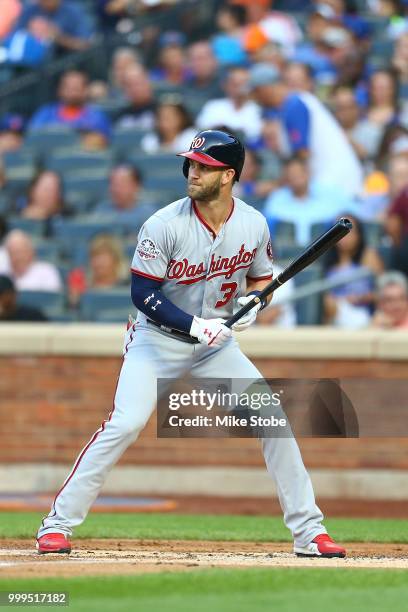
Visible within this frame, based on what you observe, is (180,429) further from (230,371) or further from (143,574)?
(143,574)

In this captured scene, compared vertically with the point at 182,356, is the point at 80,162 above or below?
above

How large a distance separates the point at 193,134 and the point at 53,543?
7.59m

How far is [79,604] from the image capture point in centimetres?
502

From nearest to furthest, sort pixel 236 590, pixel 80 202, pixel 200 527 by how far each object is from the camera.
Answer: pixel 236 590, pixel 200 527, pixel 80 202

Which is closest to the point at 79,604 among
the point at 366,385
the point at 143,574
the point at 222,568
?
the point at 143,574

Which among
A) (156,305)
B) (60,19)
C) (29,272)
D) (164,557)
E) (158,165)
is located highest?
(60,19)

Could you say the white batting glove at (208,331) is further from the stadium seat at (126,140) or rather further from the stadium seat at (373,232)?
the stadium seat at (126,140)

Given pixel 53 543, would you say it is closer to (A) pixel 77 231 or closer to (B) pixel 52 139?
(A) pixel 77 231

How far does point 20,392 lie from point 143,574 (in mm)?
6222

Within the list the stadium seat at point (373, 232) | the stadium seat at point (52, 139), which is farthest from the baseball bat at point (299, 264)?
the stadium seat at point (52, 139)

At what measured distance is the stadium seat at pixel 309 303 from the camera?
11.9m

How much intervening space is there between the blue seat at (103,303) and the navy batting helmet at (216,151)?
5725mm

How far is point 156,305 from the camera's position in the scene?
20.9ft

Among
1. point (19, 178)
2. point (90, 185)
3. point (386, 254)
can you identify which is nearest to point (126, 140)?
point (90, 185)
